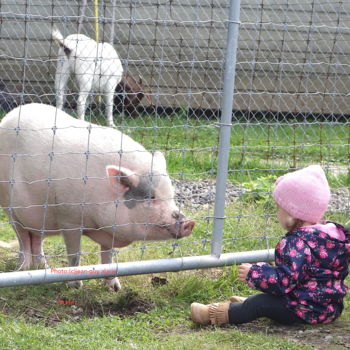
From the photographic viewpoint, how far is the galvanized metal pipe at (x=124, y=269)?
4.18 metres

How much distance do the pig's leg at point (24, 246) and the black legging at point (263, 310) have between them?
163 cm

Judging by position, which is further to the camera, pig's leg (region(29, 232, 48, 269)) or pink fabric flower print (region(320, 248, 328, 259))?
pig's leg (region(29, 232, 48, 269))

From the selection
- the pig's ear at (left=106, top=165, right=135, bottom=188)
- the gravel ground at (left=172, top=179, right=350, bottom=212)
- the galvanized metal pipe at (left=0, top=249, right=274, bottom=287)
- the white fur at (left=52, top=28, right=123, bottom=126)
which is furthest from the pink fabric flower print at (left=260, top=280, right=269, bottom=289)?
the gravel ground at (left=172, top=179, right=350, bottom=212)

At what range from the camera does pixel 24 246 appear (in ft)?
16.9

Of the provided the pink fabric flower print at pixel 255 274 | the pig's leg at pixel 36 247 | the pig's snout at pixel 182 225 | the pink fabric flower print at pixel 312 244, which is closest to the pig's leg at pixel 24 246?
the pig's leg at pixel 36 247

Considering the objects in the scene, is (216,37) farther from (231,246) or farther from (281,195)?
(281,195)

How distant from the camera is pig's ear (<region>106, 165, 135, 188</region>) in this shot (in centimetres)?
458

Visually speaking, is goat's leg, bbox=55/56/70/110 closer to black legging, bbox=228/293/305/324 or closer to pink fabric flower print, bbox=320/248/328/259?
black legging, bbox=228/293/305/324

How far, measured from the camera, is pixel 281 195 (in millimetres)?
3973

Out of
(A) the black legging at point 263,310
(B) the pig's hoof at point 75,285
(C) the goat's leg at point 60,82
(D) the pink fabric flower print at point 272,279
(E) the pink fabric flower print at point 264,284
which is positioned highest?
(C) the goat's leg at point 60,82

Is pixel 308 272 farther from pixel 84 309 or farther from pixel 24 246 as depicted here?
pixel 24 246

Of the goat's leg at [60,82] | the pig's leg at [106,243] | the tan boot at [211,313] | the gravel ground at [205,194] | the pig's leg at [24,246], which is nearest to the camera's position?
the tan boot at [211,313]

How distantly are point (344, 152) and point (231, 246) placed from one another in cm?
297

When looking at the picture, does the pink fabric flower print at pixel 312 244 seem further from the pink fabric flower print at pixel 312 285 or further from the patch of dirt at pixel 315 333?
the patch of dirt at pixel 315 333
